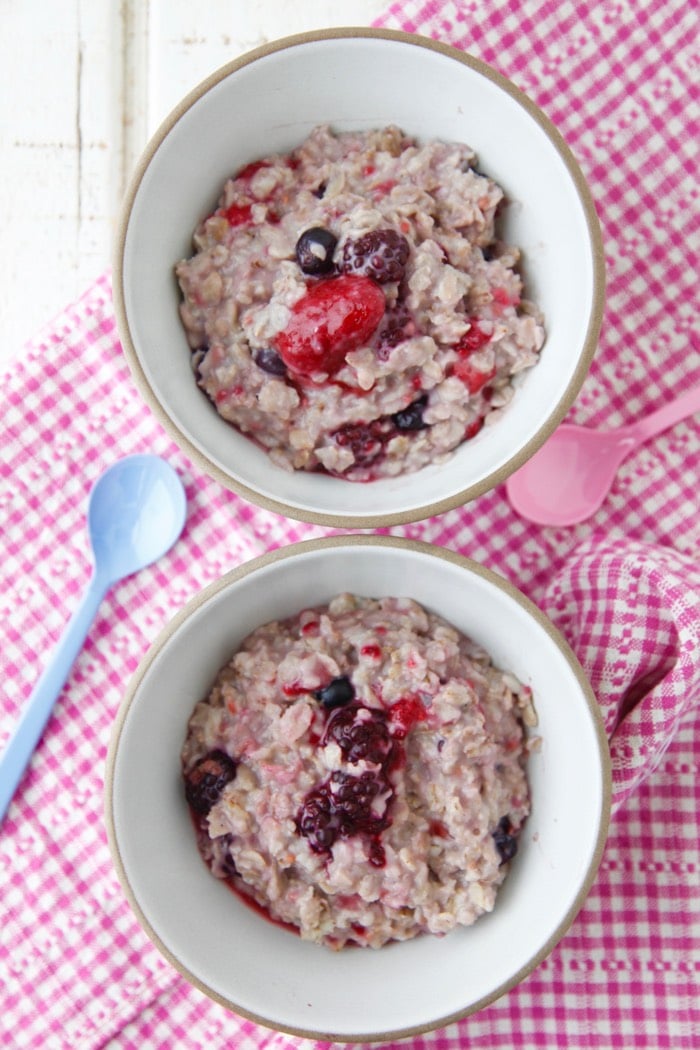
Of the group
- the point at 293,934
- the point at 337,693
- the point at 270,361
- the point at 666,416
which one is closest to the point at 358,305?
the point at 270,361

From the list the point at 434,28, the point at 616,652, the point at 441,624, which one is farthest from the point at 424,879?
the point at 434,28

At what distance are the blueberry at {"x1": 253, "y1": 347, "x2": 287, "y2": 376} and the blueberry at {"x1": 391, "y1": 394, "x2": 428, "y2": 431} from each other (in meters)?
0.17

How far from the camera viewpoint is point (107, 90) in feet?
6.05

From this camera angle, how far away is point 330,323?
134cm

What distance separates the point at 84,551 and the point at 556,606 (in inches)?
30.8

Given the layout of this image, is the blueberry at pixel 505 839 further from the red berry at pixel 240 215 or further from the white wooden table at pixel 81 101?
the white wooden table at pixel 81 101

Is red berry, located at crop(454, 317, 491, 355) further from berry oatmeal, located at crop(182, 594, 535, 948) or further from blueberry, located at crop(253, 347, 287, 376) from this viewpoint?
berry oatmeal, located at crop(182, 594, 535, 948)

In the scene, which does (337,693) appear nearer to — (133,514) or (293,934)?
(293,934)

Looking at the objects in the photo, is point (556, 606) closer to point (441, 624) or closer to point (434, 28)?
point (441, 624)

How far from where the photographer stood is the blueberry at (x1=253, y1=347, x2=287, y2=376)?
1404 mm

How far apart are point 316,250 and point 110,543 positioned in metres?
0.63

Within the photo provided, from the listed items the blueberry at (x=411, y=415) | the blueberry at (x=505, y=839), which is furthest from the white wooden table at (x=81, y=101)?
the blueberry at (x=505, y=839)

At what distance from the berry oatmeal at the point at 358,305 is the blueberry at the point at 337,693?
287mm

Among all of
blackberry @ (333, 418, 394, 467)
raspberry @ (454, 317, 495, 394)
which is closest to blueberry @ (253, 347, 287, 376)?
blackberry @ (333, 418, 394, 467)
